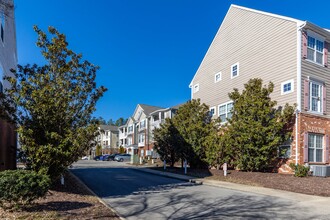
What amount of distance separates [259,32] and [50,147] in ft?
56.7

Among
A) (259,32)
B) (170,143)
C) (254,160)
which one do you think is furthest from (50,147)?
(259,32)

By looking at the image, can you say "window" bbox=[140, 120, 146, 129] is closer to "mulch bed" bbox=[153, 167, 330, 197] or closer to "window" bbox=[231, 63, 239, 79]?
"window" bbox=[231, 63, 239, 79]

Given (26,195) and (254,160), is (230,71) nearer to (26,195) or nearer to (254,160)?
(254,160)

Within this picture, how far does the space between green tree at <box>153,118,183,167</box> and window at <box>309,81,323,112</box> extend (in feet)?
32.4

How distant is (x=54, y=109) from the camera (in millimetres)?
11055

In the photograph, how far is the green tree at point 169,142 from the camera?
2448 centimetres

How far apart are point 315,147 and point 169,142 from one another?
11223 millimetres

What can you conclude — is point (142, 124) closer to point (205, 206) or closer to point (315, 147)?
point (315, 147)

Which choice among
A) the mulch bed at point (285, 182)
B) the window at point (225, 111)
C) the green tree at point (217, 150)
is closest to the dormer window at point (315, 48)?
the window at point (225, 111)

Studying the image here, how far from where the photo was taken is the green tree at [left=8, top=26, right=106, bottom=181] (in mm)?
10680

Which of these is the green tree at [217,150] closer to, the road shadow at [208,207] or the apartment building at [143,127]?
the road shadow at [208,207]

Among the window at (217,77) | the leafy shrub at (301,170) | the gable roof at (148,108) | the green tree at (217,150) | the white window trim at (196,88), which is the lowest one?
the leafy shrub at (301,170)

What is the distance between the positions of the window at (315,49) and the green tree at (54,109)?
14110 mm

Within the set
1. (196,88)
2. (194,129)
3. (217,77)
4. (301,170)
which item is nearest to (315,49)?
(301,170)
